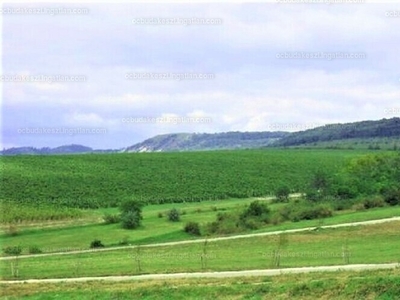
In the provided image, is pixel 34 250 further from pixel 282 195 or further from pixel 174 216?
pixel 282 195

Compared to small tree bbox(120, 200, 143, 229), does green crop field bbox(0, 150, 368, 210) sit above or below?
above

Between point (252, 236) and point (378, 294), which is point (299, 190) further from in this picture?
point (378, 294)

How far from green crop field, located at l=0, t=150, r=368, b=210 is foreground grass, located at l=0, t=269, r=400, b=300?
5269 cm

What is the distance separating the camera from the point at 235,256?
40.2 metres

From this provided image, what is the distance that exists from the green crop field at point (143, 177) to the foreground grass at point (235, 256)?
39.4m

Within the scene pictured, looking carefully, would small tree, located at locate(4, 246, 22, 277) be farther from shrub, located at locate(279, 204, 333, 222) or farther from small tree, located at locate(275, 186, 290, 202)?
small tree, located at locate(275, 186, 290, 202)

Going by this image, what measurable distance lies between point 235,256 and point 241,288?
45.6 ft

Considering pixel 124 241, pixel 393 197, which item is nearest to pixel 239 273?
pixel 124 241

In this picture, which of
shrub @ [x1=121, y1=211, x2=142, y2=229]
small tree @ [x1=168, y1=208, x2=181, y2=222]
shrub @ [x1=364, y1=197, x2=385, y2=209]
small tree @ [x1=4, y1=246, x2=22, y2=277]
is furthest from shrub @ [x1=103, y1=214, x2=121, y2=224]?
shrub @ [x1=364, y1=197, x2=385, y2=209]

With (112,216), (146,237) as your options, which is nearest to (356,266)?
(146,237)

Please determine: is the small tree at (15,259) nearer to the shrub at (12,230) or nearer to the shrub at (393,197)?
the shrub at (12,230)

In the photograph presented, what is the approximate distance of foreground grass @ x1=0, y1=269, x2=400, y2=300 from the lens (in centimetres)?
2405

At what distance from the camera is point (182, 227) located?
213ft

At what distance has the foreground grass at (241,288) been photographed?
2405 centimetres
